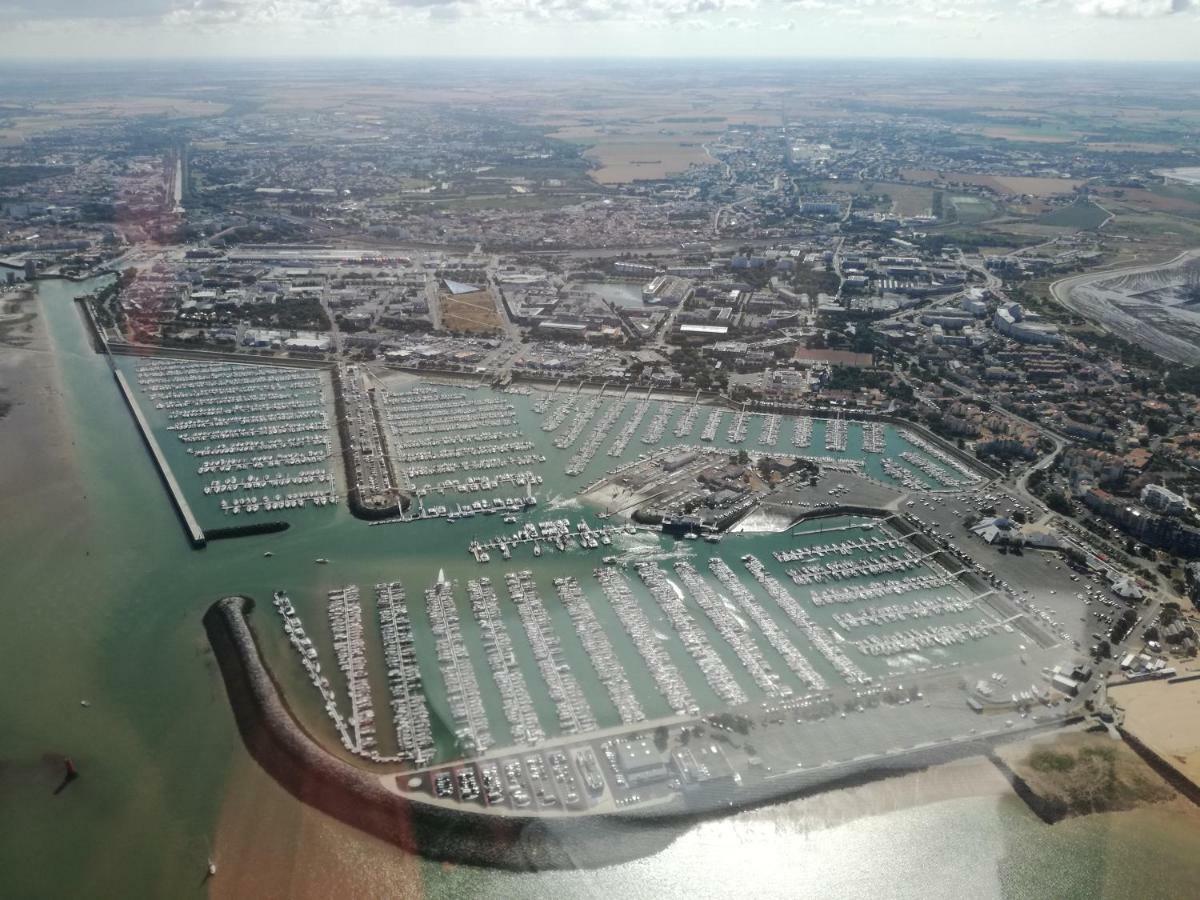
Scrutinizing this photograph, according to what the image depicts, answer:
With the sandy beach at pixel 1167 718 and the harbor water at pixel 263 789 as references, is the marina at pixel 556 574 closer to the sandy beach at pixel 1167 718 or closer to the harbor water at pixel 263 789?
the harbor water at pixel 263 789

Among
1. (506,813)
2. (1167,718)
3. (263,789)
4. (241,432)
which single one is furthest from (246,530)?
(1167,718)

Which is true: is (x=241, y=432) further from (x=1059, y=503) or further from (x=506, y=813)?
(x=1059, y=503)

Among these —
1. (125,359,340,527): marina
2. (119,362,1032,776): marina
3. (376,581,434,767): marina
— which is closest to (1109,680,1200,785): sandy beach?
(119,362,1032,776): marina

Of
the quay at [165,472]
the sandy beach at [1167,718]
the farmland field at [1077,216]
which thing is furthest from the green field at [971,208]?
the quay at [165,472]

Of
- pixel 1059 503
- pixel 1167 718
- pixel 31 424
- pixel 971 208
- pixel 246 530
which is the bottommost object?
pixel 1167 718

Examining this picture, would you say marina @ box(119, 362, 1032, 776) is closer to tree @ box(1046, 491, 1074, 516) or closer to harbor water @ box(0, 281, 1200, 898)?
harbor water @ box(0, 281, 1200, 898)
